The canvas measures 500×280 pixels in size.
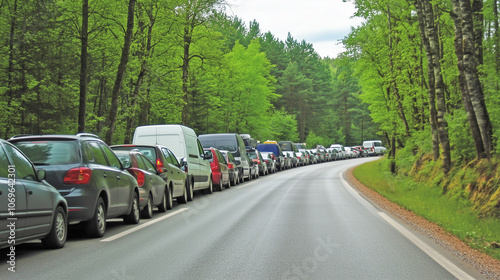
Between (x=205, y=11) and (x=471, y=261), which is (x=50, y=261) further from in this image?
(x=205, y=11)

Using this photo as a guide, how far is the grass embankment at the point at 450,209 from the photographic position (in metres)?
11.0

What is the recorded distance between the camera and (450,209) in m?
16.4

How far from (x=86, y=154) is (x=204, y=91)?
2047 inches

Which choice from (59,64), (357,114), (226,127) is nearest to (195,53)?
(59,64)

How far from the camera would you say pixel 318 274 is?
24.2 feet

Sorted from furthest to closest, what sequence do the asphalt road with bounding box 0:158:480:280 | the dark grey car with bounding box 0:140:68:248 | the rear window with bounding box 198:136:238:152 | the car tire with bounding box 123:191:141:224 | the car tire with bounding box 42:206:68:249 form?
the rear window with bounding box 198:136:238:152 < the car tire with bounding box 123:191:141:224 < the car tire with bounding box 42:206:68:249 < the dark grey car with bounding box 0:140:68:248 < the asphalt road with bounding box 0:158:480:280

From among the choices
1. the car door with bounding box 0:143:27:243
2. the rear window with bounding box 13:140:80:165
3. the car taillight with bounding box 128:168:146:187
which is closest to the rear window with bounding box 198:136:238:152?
the car taillight with bounding box 128:168:146:187

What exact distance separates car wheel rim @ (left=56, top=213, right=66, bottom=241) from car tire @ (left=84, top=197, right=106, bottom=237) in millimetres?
912

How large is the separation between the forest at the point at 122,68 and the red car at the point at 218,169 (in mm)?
4888

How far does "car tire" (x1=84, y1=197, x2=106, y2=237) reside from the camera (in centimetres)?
1081

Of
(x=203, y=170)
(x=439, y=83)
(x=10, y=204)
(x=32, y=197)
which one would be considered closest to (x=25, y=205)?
(x=32, y=197)

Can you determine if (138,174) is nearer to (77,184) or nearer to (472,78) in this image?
(77,184)

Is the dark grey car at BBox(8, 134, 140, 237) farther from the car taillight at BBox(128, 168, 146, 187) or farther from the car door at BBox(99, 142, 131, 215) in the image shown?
the car taillight at BBox(128, 168, 146, 187)

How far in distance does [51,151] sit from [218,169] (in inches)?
583
